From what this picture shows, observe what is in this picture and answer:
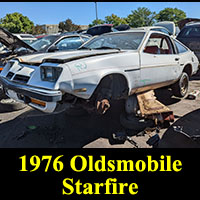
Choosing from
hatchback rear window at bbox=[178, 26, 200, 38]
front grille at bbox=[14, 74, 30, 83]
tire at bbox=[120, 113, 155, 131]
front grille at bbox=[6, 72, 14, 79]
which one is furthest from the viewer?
hatchback rear window at bbox=[178, 26, 200, 38]

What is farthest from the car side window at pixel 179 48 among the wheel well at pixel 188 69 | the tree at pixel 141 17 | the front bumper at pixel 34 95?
the tree at pixel 141 17

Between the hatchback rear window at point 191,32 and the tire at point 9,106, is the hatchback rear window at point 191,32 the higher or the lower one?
the higher one

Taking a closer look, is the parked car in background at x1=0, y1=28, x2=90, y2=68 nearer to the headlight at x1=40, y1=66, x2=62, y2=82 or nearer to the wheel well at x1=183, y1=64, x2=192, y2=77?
the headlight at x1=40, y1=66, x2=62, y2=82

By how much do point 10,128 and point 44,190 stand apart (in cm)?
170

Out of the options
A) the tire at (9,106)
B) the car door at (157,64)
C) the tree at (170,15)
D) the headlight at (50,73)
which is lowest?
the headlight at (50,73)

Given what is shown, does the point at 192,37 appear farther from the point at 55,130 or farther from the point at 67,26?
the point at 67,26

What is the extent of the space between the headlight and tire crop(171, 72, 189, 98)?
2998 millimetres

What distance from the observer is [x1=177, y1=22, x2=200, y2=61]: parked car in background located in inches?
248

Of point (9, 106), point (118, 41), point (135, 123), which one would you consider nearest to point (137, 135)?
point (135, 123)

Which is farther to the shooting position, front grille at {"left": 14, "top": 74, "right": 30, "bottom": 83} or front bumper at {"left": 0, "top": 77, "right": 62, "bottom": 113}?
front grille at {"left": 14, "top": 74, "right": 30, "bottom": 83}

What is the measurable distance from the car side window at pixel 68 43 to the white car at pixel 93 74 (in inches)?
52.8

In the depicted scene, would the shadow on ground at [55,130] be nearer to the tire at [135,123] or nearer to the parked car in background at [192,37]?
the tire at [135,123]

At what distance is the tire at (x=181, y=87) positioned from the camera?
4.33 meters

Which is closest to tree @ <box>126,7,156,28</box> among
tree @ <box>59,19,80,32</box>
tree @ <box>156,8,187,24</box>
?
tree @ <box>156,8,187,24</box>
